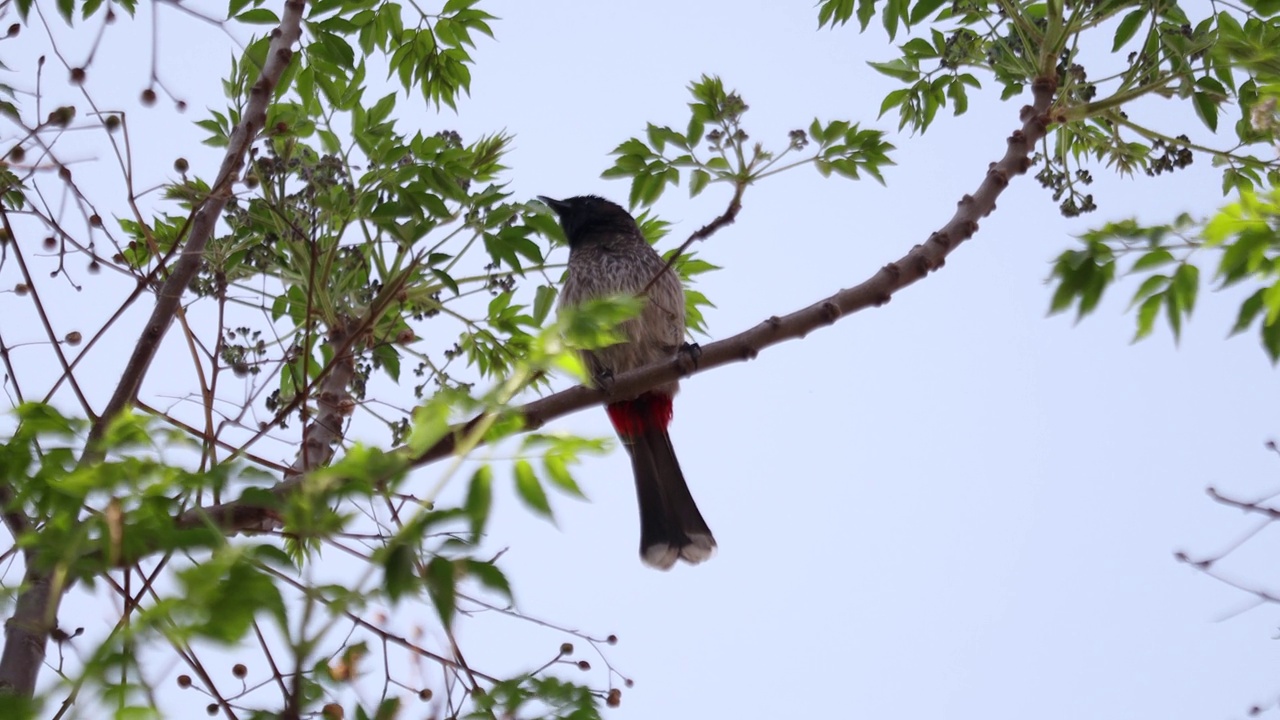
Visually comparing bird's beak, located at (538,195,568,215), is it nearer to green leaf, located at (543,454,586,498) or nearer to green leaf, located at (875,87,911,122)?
green leaf, located at (875,87,911,122)

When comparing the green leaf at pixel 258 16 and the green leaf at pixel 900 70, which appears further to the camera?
the green leaf at pixel 900 70

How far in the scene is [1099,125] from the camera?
4.41 meters

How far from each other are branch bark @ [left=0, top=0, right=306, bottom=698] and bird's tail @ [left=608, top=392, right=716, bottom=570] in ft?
8.28

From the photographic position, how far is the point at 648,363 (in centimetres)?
554

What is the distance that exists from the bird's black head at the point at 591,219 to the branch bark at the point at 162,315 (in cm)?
273

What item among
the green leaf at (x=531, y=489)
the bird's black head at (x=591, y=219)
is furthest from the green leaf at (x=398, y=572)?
the bird's black head at (x=591, y=219)

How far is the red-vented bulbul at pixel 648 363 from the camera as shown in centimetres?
537

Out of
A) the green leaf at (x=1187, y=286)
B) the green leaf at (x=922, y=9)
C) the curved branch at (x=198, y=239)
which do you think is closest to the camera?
the green leaf at (x=1187, y=286)

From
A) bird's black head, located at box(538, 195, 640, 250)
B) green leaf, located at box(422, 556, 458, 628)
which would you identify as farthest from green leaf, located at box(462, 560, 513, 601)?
bird's black head, located at box(538, 195, 640, 250)

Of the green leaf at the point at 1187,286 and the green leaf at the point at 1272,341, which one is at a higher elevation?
the green leaf at the point at 1187,286

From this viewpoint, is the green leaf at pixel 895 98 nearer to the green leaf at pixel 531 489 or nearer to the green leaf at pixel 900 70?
the green leaf at pixel 900 70

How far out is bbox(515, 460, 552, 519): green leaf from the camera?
6.43 feet

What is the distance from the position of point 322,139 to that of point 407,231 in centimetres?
61

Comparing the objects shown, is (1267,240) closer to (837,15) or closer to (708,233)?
(708,233)
